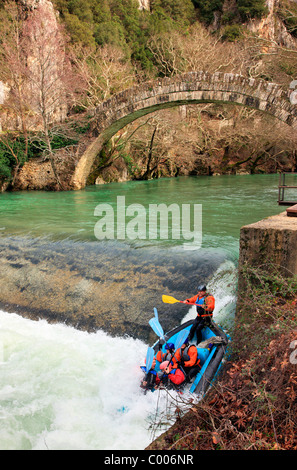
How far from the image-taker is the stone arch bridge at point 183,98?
14056 mm

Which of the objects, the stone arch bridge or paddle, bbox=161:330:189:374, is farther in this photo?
the stone arch bridge

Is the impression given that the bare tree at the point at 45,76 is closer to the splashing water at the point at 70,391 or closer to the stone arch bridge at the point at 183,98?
the stone arch bridge at the point at 183,98

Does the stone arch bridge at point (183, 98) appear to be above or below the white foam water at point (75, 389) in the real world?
above

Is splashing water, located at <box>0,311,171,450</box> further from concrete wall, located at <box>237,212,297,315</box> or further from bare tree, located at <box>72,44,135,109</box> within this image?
bare tree, located at <box>72,44,135,109</box>

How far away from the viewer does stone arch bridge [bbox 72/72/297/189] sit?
1406 cm

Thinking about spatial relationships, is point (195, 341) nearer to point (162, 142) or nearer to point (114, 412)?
point (114, 412)

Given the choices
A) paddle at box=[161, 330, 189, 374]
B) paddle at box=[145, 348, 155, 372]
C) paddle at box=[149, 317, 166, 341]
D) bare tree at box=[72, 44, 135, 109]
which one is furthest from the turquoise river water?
bare tree at box=[72, 44, 135, 109]

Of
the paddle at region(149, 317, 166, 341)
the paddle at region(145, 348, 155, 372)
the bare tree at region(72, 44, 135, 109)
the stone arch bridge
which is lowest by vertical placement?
A: the paddle at region(145, 348, 155, 372)

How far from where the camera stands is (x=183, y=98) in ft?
51.8

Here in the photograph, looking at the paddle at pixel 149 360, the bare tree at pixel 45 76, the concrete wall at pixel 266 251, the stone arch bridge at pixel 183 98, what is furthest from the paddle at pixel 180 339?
the bare tree at pixel 45 76

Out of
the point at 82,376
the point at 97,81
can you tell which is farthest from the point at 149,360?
the point at 97,81

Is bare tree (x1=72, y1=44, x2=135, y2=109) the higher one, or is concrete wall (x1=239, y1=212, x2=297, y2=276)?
bare tree (x1=72, y1=44, x2=135, y2=109)

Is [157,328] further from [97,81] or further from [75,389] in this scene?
[97,81]

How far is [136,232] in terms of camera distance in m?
9.19
